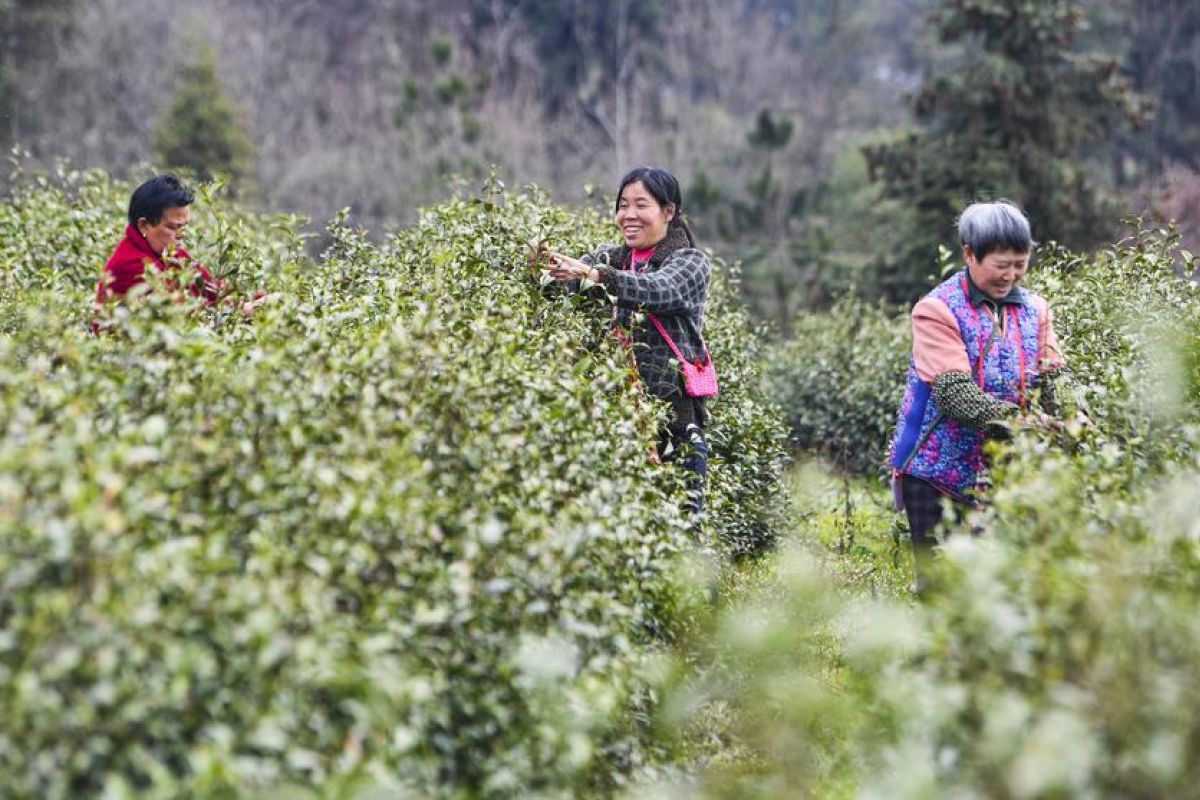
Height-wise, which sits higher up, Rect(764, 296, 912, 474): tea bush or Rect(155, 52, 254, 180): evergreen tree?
Rect(764, 296, 912, 474): tea bush

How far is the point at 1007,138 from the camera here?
50.1ft

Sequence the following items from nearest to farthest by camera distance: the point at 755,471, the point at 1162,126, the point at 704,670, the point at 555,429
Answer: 1. the point at 555,429
2. the point at 704,670
3. the point at 755,471
4. the point at 1162,126

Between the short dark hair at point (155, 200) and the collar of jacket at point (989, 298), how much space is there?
327cm

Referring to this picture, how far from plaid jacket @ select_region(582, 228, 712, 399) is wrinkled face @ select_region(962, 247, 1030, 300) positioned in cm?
108

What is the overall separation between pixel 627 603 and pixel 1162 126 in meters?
31.3

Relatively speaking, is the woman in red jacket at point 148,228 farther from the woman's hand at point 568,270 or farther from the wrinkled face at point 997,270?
the wrinkled face at point 997,270

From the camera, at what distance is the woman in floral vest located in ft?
13.9

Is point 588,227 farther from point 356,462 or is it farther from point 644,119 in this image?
point 644,119

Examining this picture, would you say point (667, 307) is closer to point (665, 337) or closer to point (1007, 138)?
point (665, 337)

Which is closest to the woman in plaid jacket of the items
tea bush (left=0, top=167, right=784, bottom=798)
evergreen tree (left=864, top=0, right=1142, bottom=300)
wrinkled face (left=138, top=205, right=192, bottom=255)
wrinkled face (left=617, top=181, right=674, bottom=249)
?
wrinkled face (left=617, top=181, right=674, bottom=249)

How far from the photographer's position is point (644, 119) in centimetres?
3162

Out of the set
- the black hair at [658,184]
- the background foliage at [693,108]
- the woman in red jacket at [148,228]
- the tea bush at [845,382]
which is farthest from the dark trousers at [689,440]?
the background foliage at [693,108]

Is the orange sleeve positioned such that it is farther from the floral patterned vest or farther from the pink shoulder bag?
the pink shoulder bag

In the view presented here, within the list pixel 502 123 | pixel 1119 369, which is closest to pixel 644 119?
pixel 502 123
